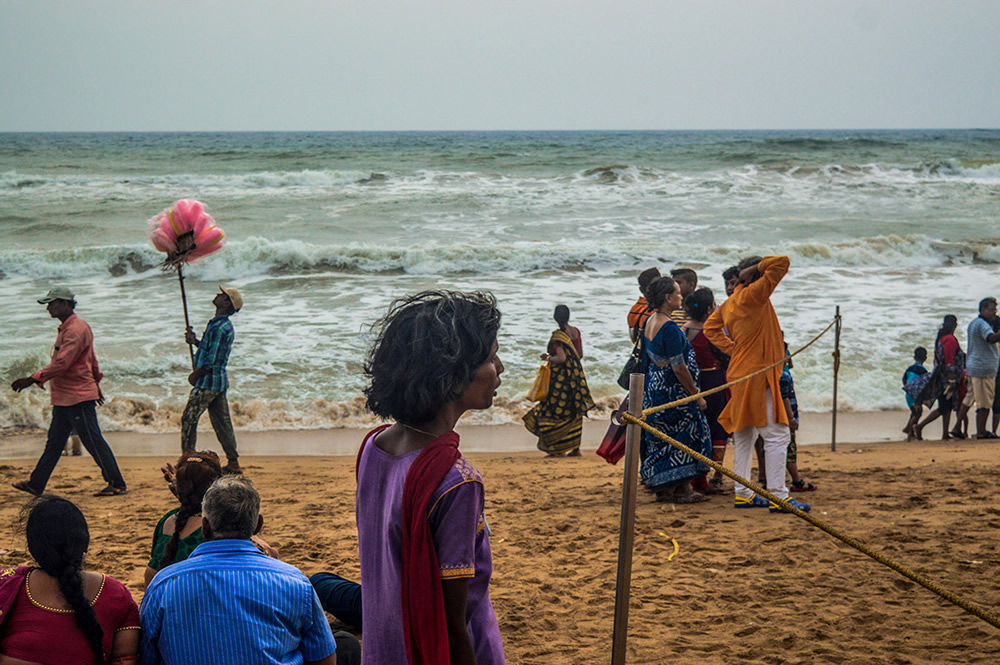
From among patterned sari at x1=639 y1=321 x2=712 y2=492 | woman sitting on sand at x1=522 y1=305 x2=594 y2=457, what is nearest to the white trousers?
patterned sari at x1=639 y1=321 x2=712 y2=492

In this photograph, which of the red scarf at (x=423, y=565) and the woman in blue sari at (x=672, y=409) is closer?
the red scarf at (x=423, y=565)

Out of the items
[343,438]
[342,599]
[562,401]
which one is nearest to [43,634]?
[342,599]

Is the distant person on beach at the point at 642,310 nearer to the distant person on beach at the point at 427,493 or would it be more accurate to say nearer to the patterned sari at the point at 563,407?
the patterned sari at the point at 563,407

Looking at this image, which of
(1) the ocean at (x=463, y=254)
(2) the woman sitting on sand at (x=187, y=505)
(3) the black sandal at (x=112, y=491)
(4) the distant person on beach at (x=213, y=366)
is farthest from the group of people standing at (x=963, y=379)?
(2) the woman sitting on sand at (x=187, y=505)

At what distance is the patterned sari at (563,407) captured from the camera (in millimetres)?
7926

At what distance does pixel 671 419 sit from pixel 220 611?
411cm

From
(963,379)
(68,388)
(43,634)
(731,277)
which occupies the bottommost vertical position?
(963,379)

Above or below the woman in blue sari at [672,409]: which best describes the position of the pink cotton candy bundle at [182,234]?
above

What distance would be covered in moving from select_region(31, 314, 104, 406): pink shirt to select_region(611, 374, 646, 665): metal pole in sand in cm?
481

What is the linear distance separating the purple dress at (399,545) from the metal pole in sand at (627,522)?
42.5 inches

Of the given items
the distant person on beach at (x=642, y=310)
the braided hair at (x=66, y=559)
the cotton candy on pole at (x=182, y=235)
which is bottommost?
the braided hair at (x=66, y=559)

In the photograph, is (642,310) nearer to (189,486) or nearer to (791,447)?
(791,447)

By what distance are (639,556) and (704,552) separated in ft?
1.26

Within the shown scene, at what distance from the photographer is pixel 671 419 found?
595cm
